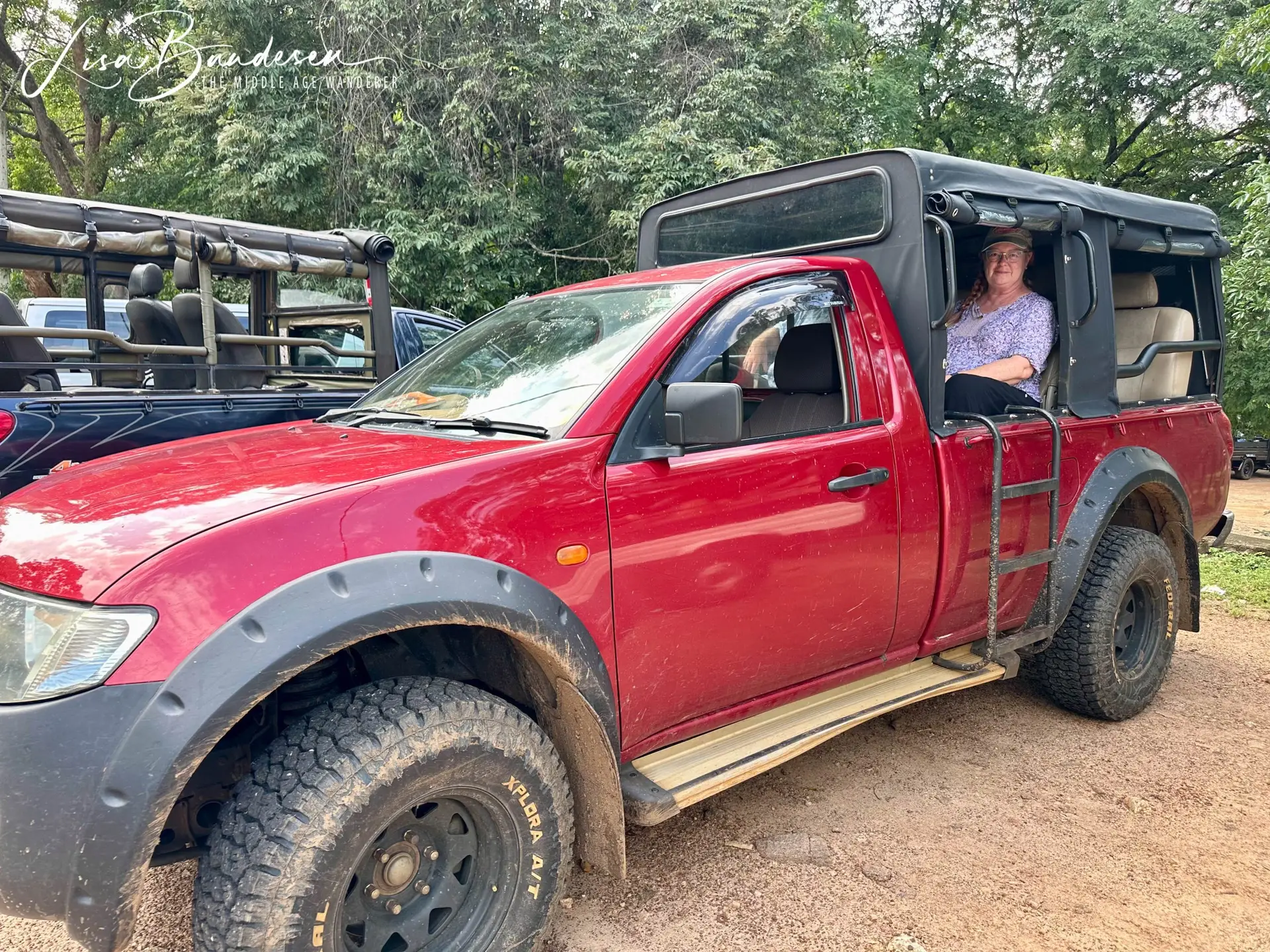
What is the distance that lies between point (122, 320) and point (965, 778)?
9.42 metres

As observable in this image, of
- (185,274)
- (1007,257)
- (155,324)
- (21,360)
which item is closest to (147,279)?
(185,274)

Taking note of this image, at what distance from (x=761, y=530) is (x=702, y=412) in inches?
20.3

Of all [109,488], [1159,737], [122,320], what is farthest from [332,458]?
[122,320]

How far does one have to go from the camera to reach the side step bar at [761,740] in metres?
2.65

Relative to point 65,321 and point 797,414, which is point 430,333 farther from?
point 797,414

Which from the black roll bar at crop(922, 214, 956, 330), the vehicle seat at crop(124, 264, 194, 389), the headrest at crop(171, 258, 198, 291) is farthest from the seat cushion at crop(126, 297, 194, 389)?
the black roll bar at crop(922, 214, 956, 330)

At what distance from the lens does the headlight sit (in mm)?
1854

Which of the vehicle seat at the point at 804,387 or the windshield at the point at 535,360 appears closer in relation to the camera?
the windshield at the point at 535,360

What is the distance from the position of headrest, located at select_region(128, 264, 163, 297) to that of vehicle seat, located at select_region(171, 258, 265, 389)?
101 mm

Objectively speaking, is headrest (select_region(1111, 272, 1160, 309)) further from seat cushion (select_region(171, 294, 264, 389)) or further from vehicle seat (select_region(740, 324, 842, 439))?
seat cushion (select_region(171, 294, 264, 389))

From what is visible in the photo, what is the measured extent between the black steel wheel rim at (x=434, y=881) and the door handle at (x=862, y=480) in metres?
1.51

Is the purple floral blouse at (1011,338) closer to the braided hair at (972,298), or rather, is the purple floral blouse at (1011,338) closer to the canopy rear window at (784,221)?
the braided hair at (972,298)

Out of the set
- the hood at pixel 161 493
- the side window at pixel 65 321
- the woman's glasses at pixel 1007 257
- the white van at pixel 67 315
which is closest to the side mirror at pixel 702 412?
the hood at pixel 161 493

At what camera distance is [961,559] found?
140 inches
